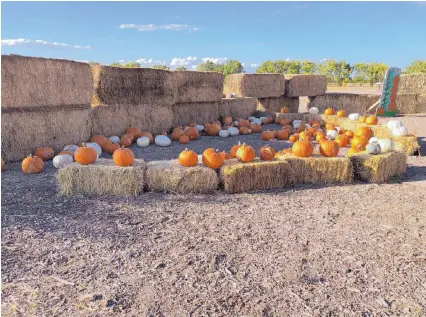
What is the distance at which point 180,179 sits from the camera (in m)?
5.66

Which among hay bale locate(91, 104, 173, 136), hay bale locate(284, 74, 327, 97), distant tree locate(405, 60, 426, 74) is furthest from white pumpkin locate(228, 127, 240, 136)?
distant tree locate(405, 60, 426, 74)

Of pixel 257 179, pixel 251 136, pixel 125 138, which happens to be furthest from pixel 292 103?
pixel 257 179

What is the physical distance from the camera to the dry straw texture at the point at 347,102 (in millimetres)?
18703

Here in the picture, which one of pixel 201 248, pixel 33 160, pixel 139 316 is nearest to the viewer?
pixel 139 316

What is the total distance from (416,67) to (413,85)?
29.4 meters

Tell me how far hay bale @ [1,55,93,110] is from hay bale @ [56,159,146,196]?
281 cm

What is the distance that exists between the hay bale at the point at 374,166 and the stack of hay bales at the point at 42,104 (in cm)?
573

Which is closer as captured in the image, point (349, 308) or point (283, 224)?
point (349, 308)

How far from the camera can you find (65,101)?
857cm

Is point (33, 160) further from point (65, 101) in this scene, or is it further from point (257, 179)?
point (257, 179)

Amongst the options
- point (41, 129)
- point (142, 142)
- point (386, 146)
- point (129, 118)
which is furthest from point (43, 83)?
point (386, 146)

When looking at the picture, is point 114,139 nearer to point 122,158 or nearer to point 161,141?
point 161,141

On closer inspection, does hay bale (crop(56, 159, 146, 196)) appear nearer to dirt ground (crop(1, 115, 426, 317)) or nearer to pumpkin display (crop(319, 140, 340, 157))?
dirt ground (crop(1, 115, 426, 317))

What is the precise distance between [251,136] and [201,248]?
26.9ft
